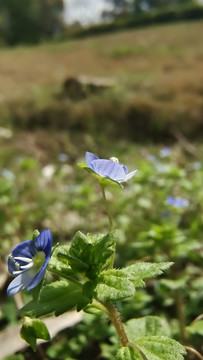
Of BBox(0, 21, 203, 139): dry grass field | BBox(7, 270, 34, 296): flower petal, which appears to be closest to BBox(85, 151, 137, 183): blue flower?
BBox(7, 270, 34, 296): flower petal

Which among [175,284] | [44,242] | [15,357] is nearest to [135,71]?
[175,284]

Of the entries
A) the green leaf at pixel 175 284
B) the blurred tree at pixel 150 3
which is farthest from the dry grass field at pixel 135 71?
the blurred tree at pixel 150 3

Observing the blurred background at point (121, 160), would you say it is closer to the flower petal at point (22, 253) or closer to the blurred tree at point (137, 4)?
the flower petal at point (22, 253)

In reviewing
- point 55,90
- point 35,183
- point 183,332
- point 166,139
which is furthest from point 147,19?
point 183,332

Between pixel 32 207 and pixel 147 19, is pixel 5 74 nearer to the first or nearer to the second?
pixel 32 207

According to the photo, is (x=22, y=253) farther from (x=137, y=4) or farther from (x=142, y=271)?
(x=137, y=4)

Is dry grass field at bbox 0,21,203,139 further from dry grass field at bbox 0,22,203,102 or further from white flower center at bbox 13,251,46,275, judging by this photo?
white flower center at bbox 13,251,46,275
